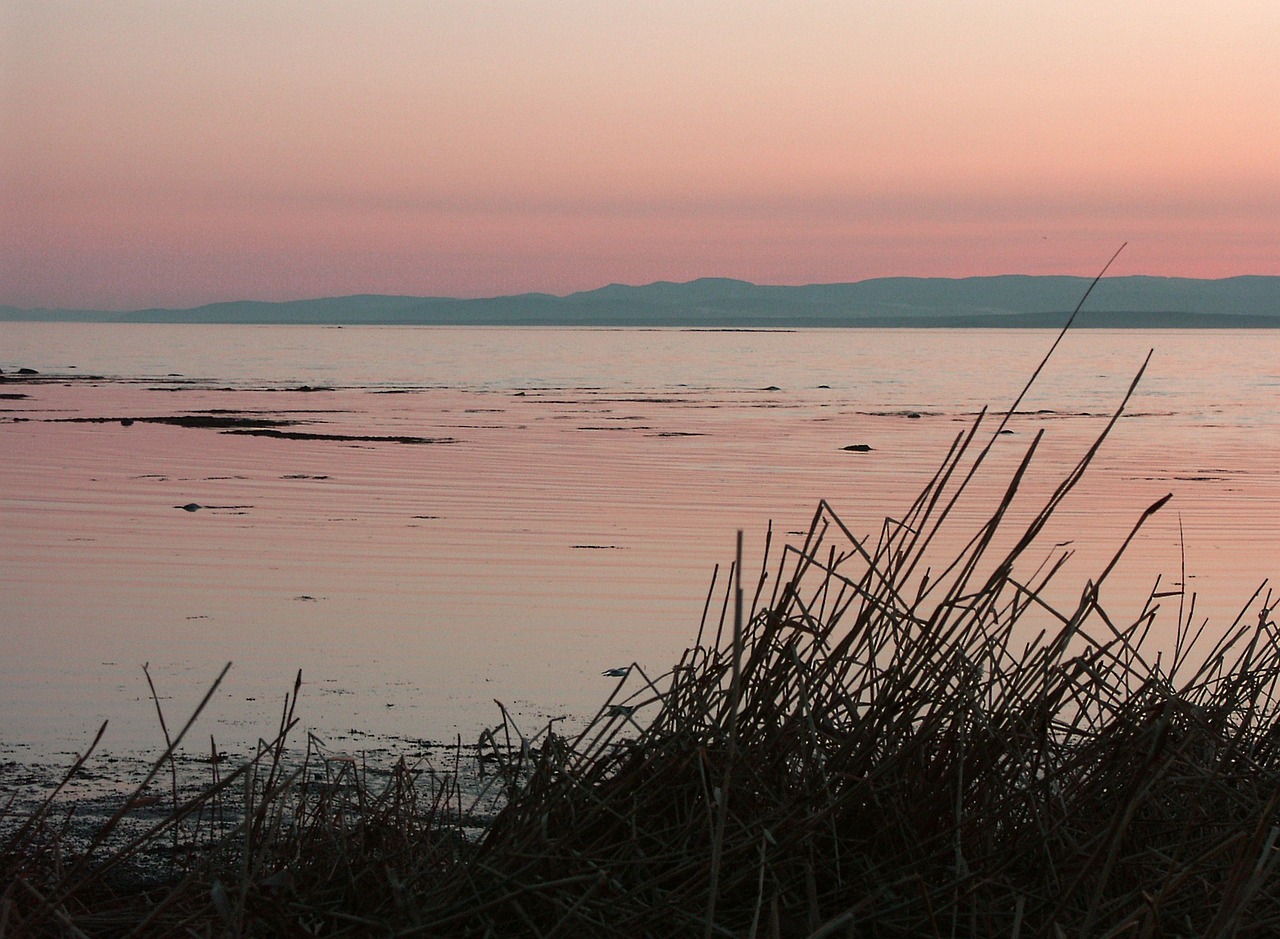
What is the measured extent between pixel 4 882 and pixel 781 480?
11865 millimetres

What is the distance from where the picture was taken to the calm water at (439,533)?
6742mm

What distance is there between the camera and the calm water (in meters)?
6.74

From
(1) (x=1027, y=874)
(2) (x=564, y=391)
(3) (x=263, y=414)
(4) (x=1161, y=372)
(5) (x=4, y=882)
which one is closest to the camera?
(1) (x=1027, y=874)

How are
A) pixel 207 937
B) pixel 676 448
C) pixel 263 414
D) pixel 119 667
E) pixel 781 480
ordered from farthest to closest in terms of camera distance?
pixel 263 414, pixel 676 448, pixel 781 480, pixel 119 667, pixel 207 937

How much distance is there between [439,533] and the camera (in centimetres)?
1095

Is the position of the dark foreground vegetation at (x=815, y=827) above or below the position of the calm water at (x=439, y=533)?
above

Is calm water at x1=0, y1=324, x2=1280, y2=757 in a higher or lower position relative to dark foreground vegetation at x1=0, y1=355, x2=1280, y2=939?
lower

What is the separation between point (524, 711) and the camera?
6352 millimetres

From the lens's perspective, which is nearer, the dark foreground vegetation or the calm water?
the dark foreground vegetation

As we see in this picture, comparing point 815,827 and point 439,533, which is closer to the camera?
point 815,827

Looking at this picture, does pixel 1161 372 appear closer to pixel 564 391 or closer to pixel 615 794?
pixel 564 391

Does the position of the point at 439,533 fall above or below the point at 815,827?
below

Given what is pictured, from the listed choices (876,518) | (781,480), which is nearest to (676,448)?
(781,480)

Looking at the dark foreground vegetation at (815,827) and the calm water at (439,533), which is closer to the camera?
the dark foreground vegetation at (815,827)
